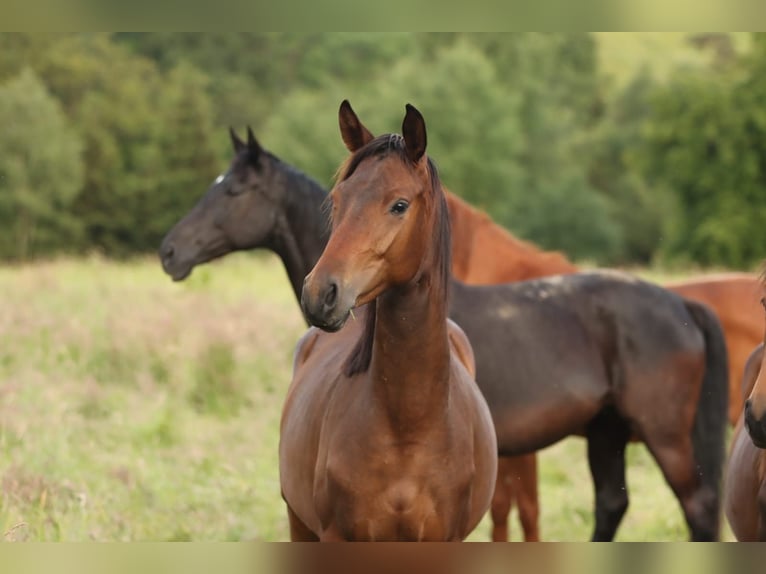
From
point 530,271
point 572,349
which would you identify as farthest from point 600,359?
point 530,271

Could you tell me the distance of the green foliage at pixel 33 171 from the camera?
24.9 metres

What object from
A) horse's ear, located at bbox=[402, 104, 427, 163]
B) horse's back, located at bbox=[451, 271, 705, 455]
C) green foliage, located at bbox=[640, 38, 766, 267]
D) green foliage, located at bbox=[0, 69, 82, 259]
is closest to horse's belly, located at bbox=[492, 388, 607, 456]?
horse's back, located at bbox=[451, 271, 705, 455]

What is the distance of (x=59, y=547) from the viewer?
1033 mm

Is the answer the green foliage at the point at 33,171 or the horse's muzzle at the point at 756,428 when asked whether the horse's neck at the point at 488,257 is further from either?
the green foliage at the point at 33,171

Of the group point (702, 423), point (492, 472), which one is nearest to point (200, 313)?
point (702, 423)

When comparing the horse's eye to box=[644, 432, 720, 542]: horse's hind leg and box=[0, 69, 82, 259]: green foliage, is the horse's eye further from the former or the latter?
box=[0, 69, 82, 259]: green foliage

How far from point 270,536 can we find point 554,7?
4785mm

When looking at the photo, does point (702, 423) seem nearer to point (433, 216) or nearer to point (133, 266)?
point (433, 216)

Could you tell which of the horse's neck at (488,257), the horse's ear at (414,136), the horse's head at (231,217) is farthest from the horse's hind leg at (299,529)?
the horse's neck at (488,257)

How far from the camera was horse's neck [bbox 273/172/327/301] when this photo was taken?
18.2 feet

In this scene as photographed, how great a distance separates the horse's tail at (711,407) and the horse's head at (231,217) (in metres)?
2.23

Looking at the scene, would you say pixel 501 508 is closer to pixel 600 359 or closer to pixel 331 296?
pixel 600 359

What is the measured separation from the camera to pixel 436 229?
2.71m

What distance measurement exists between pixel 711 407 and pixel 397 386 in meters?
3.19
